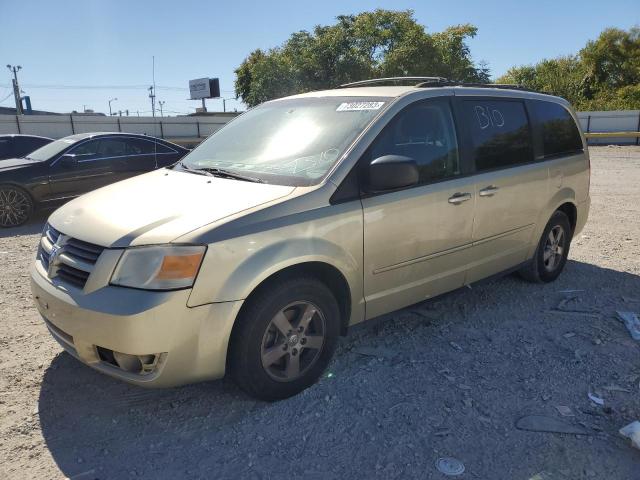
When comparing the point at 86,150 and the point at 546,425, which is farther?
the point at 86,150

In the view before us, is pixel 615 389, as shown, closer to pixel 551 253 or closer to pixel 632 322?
pixel 632 322

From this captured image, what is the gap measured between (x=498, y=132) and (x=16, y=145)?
9394mm

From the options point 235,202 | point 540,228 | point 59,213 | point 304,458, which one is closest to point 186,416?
point 304,458

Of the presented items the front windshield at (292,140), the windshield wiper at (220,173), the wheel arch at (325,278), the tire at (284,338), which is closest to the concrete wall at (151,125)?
the front windshield at (292,140)

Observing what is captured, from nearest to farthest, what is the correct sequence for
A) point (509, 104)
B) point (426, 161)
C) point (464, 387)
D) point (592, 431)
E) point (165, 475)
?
point (165, 475)
point (592, 431)
point (464, 387)
point (426, 161)
point (509, 104)

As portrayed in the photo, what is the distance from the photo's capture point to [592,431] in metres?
2.82

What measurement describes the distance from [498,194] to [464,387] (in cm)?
166

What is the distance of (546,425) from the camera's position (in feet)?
9.40

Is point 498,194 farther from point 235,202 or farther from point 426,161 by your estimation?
point 235,202

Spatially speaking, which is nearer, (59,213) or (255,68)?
(59,213)

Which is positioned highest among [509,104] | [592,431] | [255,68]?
[255,68]

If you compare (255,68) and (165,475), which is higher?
(255,68)

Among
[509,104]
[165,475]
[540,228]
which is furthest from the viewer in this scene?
[540,228]

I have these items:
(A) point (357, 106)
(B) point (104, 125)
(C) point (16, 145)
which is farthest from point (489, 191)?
(B) point (104, 125)
